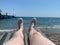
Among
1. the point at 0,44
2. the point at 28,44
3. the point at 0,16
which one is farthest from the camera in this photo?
the point at 0,16

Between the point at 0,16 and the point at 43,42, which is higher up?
the point at 43,42

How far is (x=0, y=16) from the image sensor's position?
44812 millimetres

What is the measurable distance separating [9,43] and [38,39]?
43 cm

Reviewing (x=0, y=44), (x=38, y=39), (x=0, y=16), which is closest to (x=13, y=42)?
(x=0, y=44)

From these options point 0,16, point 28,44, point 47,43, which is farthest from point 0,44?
point 0,16

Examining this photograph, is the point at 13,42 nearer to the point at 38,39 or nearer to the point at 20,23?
the point at 38,39

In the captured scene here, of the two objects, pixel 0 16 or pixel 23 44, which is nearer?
pixel 23 44

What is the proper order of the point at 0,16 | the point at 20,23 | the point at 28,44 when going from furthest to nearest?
the point at 0,16
the point at 20,23
the point at 28,44

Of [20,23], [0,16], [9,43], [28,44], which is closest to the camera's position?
[9,43]

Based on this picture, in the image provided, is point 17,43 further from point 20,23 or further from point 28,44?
point 20,23

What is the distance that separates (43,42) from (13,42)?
370 mm

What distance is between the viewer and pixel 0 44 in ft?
7.23

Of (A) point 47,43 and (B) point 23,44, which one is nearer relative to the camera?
(A) point 47,43

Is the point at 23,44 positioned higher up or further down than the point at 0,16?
higher up
